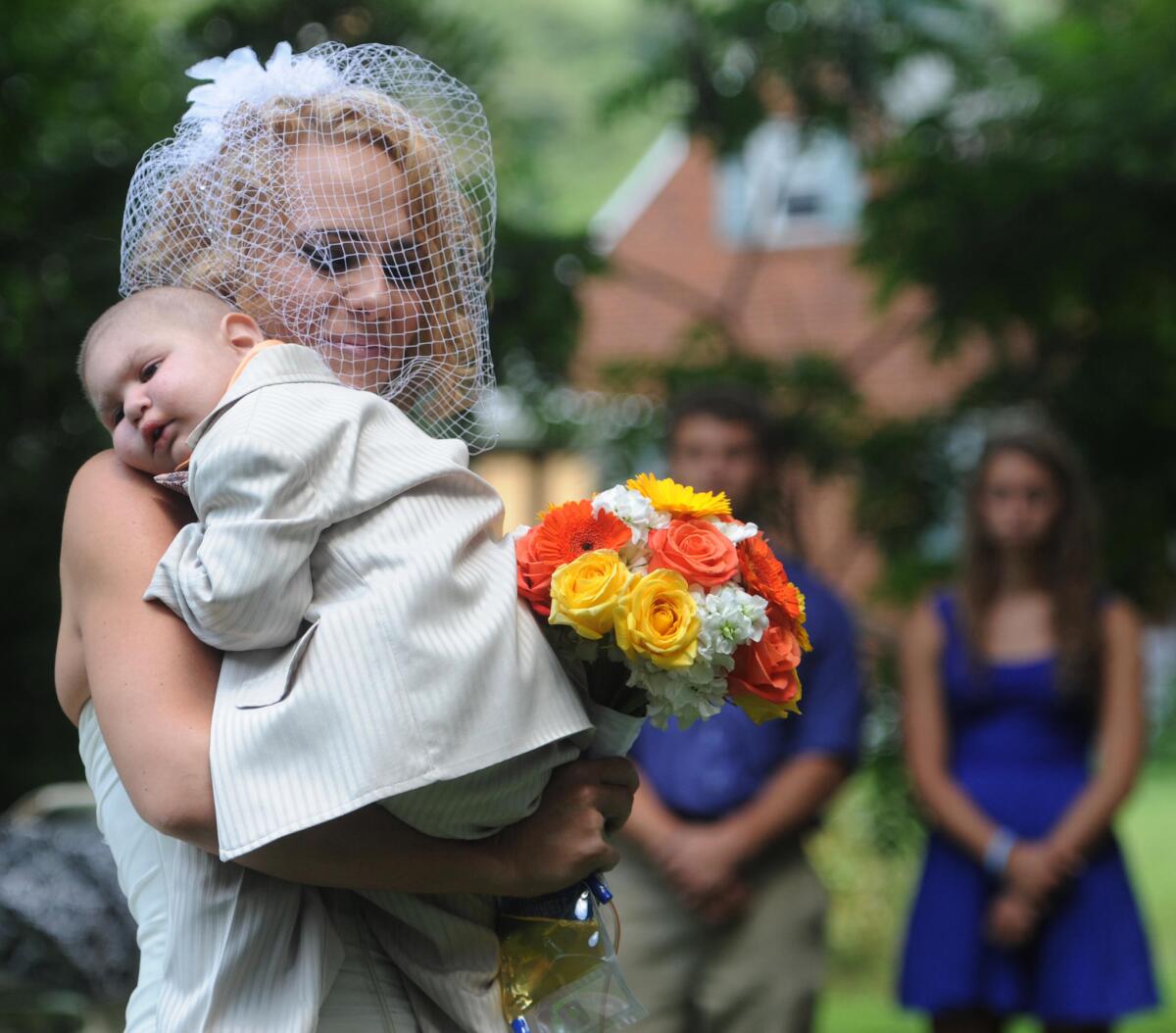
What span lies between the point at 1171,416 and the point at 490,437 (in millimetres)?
4333

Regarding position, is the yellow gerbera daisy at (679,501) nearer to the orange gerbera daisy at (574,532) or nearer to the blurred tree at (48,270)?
the orange gerbera daisy at (574,532)

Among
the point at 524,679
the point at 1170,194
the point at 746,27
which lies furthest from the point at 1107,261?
the point at 524,679

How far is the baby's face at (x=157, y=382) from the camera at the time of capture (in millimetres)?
1939

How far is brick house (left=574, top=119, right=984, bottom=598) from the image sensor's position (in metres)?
6.54

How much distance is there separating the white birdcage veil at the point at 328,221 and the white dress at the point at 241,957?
0.61 m

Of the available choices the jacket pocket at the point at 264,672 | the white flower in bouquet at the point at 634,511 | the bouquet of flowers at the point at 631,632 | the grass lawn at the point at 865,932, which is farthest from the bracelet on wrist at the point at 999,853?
the grass lawn at the point at 865,932

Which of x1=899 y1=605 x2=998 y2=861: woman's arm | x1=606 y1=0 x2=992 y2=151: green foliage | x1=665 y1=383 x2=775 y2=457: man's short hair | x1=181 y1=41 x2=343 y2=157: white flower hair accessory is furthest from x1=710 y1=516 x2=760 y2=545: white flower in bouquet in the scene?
x1=606 y1=0 x2=992 y2=151: green foliage

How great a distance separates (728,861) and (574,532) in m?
2.41

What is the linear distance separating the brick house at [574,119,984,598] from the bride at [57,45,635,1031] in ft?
12.0

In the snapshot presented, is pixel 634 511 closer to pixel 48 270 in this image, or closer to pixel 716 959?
pixel 716 959

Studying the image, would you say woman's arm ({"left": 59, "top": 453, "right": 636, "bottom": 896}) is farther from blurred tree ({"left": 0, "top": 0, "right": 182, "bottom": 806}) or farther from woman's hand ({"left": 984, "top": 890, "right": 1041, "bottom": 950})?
blurred tree ({"left": 0, "top": 0, "right": 182, "bottom": 806})

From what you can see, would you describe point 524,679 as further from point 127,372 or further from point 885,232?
point 885,232

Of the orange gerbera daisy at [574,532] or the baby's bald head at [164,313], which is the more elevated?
the baby's bald head at [164,313]

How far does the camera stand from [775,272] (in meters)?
11.5
